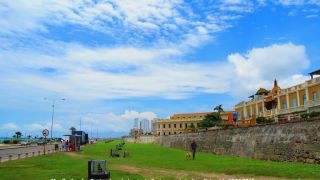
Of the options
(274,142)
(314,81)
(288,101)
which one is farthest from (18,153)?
(314,81)

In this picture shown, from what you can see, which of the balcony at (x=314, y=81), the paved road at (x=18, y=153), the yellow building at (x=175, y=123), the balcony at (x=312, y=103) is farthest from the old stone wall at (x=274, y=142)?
the yellow building at (x=175, y=123)

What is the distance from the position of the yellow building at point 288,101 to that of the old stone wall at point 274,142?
5.60 meters

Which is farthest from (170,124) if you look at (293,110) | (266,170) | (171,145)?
(266,170)

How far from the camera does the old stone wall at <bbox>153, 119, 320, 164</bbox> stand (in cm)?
2292

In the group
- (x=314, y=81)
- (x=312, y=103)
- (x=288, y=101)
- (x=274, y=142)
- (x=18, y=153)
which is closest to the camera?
(x=274, y=142)

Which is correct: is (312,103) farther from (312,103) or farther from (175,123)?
(175,123)

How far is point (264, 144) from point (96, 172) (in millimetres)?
16198

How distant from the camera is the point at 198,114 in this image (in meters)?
143

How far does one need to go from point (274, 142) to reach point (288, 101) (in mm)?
31888

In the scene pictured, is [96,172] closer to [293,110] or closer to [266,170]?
[266,170]

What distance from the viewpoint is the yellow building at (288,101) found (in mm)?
46600

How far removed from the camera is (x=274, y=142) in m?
27.3

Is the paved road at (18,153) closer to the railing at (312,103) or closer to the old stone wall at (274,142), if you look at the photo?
the old stone wall at (274,142)

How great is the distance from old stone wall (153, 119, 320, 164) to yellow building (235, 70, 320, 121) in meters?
5.60
